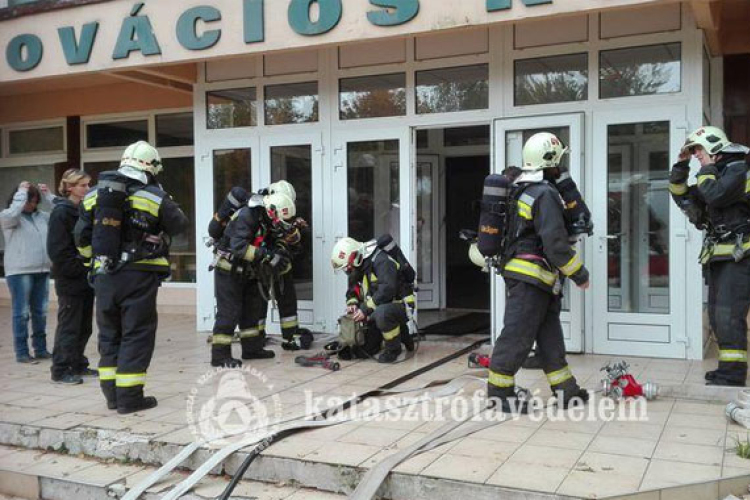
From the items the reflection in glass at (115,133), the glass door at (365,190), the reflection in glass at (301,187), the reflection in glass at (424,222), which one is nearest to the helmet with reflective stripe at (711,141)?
the glass door at (365,190)

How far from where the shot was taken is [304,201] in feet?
28.6

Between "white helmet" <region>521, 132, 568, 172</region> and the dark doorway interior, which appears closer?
"white helmet" <region>521, 132, 568, 172</region>

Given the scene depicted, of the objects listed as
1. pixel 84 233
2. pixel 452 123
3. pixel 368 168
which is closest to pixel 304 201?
pixel 368 168

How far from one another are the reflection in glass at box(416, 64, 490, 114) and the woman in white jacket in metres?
4.07

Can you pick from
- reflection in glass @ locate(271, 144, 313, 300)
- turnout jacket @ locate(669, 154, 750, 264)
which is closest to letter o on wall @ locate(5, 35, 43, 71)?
reflection in glass @ locate(271, 144, 313, 300)

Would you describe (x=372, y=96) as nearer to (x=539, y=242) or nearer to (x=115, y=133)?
(x=539, y=242)

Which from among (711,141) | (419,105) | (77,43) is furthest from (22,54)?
(711,141)

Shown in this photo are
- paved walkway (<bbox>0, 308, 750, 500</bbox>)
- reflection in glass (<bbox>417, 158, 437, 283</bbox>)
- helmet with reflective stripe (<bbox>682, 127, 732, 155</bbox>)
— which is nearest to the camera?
paved walkway (<bbox>0, 308, 750, 500</bbox>)

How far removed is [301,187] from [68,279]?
3092 mm

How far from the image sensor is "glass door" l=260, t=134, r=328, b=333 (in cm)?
858

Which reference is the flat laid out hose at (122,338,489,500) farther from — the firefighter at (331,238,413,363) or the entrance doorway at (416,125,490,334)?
the entrance doorway at (416,125,490,334)

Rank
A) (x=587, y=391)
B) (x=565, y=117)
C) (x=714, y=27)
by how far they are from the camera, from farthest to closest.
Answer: (x=565, y=117), (x=714, y=27), (x=587, y=391)

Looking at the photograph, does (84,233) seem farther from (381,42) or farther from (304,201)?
(381,42)

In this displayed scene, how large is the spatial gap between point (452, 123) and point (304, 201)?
2.05 meters
